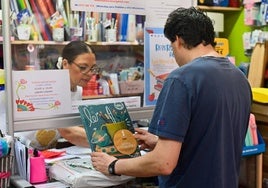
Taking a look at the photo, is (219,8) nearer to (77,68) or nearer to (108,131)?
(77,68)

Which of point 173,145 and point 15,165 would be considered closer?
point 173,145

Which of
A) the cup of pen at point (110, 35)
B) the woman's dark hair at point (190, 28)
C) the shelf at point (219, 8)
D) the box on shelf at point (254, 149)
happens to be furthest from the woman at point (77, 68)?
the shelf at point (219, 8)

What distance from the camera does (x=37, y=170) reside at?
176 centimetres

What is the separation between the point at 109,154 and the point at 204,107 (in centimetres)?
53

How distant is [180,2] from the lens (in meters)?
2.34

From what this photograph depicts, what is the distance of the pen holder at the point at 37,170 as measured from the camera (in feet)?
5.75

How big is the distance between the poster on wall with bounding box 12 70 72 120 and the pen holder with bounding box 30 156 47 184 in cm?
21

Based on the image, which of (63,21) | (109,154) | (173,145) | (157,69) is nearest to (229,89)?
(173,145)

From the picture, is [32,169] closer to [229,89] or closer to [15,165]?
[15,165]

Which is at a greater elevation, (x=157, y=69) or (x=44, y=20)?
(x=44, y=20)

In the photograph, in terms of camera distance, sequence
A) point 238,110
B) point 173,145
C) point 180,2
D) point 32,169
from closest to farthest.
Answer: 1. point 173,145
2. point 238,110
3. point 32,169
4. point 180,2

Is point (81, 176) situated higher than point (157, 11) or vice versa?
point (157, 11)

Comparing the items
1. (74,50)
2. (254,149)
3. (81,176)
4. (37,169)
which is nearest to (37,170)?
(37,169)

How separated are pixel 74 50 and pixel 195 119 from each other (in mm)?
796
